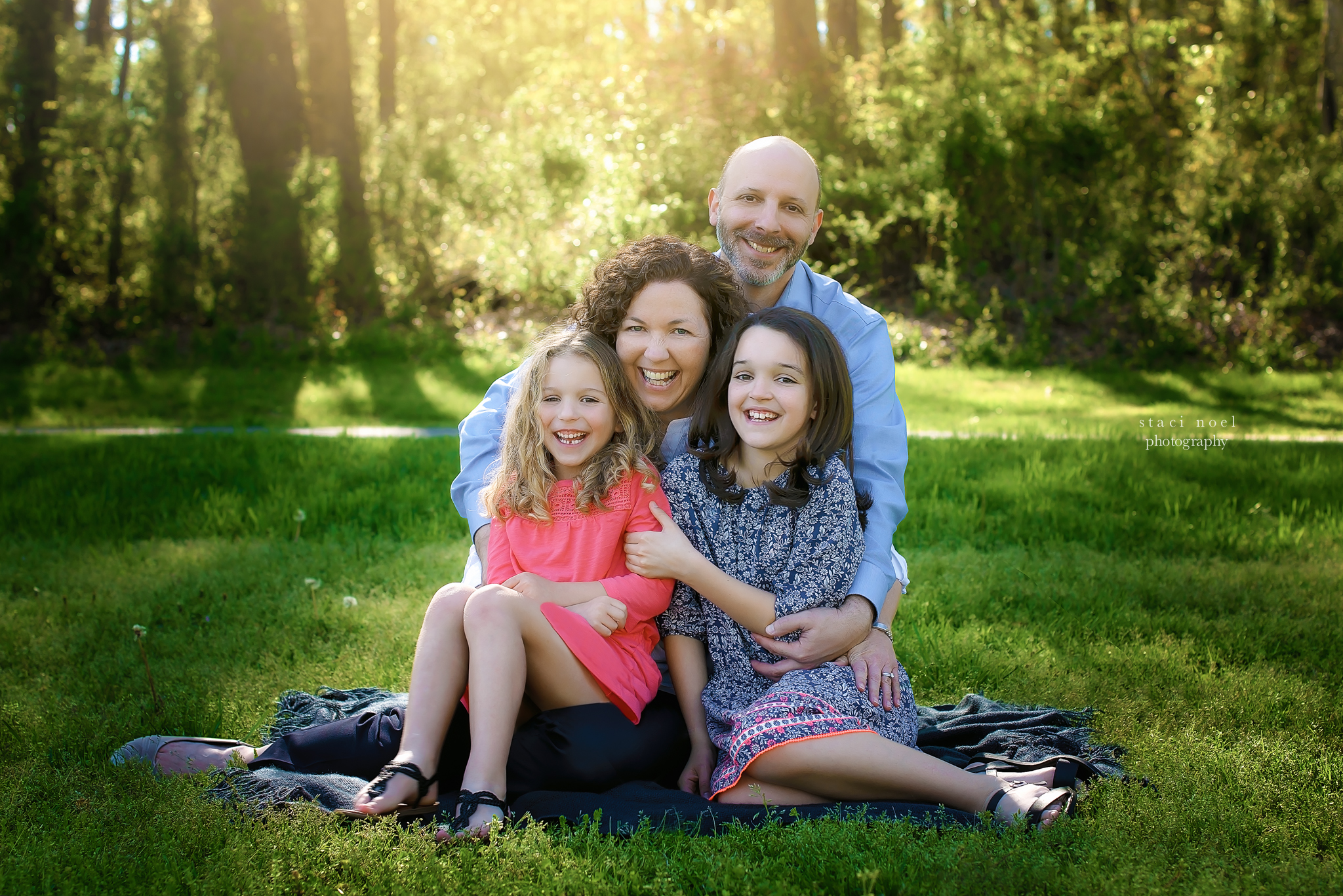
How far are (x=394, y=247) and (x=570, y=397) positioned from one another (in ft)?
34.8

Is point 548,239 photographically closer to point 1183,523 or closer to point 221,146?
point 221,146

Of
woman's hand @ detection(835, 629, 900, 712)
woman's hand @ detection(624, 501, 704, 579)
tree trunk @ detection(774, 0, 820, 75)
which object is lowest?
woman's hand @ detection(835, 629, 900, 712)

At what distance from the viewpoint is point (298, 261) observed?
40.0 ft

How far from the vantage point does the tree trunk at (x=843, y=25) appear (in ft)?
44.9

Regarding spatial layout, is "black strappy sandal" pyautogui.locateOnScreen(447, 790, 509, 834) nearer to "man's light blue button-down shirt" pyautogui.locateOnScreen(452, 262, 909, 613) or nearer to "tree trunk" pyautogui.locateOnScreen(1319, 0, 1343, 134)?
"man's light blue button-down shirt" pyautogui.locateOnScreen(452, 262, 909, 613)

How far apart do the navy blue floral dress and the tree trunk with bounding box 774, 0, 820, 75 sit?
1098cm

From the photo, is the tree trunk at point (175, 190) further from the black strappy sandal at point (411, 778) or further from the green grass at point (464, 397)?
the black strappy sandal at point (411, 778)

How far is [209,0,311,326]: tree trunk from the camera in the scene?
1194cm

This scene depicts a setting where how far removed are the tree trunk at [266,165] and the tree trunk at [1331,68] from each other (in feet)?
39.8

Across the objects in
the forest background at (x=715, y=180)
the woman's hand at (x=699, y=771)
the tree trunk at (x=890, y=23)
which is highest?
the tree trunk at (x=890, y=23)

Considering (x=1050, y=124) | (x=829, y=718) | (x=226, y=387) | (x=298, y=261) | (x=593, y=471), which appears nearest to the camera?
(x=829, y=718)

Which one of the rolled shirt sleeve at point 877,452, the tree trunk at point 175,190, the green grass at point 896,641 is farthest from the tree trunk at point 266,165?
the rolled shirt sleeve at point 877,452

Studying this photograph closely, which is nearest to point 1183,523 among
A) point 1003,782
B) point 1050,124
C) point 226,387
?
point 1003,782

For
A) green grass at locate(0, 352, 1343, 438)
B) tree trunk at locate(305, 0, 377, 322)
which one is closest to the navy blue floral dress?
green grass at locate(0, 352, 1343, 438)
